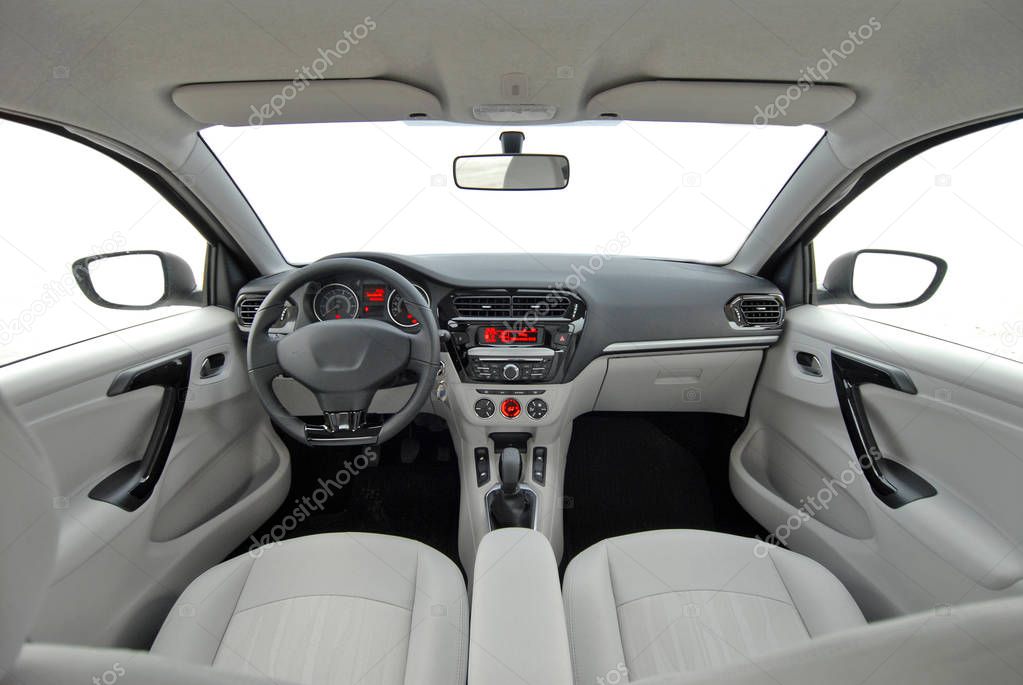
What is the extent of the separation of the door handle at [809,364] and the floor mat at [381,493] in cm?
157

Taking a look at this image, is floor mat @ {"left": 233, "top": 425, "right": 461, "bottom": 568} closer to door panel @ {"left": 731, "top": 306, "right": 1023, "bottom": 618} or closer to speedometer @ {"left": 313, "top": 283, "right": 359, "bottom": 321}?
speedometer @ {"left": 313, "top": 283, "right": 359, "bottom": 321}

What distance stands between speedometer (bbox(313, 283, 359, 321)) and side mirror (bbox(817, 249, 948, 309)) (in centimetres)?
184

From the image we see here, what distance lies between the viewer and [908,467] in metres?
1.84

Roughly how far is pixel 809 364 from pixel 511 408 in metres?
1.18

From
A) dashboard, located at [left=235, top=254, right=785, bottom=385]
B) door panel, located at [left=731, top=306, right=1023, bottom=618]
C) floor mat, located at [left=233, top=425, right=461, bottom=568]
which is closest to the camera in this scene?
door panel, located at [left=731, top=306, right=1023, bottom=618]

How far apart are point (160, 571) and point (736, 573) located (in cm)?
171

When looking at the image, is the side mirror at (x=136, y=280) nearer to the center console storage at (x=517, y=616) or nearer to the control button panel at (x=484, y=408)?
the control button panel at (x=484, y=408)

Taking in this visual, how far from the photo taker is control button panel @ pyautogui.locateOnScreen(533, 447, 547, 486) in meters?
2.54

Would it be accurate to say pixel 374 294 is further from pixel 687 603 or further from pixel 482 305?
pixel 687 603

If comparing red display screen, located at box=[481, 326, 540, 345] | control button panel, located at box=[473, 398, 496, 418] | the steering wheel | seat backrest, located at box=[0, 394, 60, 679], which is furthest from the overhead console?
seat backrest, located at box=[0, 394, 60, 679]

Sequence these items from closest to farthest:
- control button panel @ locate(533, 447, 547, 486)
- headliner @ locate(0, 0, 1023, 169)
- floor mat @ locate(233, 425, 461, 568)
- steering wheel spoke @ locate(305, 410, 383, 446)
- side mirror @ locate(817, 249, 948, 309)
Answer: headliner @ locate(0, 0, 1023, 169)
steering wheel spoke @ locate(305, 410, 383, 446)
side mirror @ locate(817, 249, 948, 309)
control button panel @ locate(533, 447, 547, 486)
floor mat @ locate(233, 425, 461, 568)

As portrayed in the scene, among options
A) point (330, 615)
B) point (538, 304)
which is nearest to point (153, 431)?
point (330, 615)

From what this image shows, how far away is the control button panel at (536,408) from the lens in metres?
Answer: 2.51

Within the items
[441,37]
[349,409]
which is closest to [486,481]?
[349,409]
